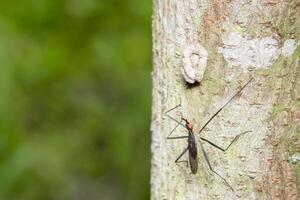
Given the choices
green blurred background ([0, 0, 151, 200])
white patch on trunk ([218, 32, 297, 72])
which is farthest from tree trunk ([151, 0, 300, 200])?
green blurred background ([0, 0, 151, 200])

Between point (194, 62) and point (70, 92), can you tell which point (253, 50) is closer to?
point (194, 62)

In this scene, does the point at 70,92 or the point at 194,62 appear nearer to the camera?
the point at 194,62

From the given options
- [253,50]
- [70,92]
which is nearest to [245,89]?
[253,50]

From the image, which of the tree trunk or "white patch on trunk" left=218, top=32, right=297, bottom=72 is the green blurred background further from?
"white patch on trunk" left=218, top=32, right=297, bottom=72

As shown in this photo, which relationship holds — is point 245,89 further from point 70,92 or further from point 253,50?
point 70,92

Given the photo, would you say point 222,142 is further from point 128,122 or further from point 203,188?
point 128,122

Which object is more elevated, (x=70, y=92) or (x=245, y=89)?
(x=70, y=92)

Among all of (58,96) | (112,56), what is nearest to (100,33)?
(112,56)
